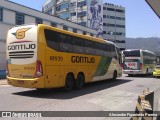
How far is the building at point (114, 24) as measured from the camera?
364 feet

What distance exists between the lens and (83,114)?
33.1 ft

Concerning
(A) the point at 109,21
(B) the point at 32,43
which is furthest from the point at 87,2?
(B) the point at 32,43

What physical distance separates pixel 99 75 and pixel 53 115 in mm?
11738

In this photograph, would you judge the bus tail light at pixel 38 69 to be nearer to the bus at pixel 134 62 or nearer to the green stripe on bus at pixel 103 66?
the green stripe on bus at pixel 103 66

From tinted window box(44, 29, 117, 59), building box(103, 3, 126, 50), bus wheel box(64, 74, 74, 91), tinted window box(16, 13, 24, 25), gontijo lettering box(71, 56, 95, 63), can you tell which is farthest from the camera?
building box(103, 3, 126, 50)

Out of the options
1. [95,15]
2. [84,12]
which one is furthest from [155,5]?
[84,12]

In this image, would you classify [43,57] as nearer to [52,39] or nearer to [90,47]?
[52,39]

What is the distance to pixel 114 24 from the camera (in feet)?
372

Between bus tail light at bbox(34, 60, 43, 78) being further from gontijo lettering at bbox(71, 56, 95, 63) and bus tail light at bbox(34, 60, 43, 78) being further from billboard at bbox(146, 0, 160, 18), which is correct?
billboard at bbox(146, 0, 160, 18)

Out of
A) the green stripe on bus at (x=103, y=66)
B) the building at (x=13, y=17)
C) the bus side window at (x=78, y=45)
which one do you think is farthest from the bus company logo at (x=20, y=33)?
the building at (x=13, y=17)

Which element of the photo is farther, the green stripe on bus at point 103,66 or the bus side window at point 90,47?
the green stripe on bus at point 103,66

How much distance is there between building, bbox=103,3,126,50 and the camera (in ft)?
364

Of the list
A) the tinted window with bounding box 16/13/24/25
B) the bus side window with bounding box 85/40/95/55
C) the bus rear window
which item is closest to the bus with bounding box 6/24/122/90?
the bus side window with bounding box 85/40/95/55

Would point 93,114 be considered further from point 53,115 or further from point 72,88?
point 72,88
